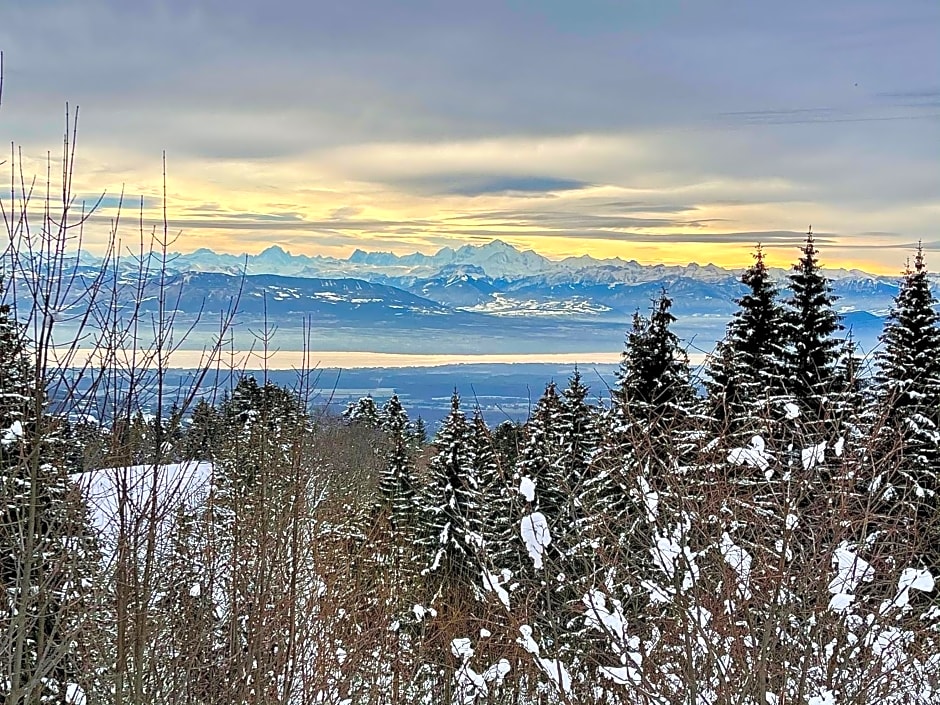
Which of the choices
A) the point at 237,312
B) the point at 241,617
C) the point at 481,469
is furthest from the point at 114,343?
the point at 481,469

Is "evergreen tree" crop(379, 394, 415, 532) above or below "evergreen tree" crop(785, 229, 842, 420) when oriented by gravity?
below

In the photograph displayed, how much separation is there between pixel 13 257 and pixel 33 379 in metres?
0.83

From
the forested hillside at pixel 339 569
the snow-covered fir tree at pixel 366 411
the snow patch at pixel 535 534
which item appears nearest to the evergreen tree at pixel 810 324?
the forested hillside at pixel 339 569

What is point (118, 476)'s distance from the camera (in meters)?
7.12

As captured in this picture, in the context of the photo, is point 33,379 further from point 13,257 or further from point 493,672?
point 493,672

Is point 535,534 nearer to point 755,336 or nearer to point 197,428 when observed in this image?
point 197,428

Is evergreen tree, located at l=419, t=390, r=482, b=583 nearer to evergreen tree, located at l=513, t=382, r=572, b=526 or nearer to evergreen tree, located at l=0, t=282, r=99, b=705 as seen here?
evergreen tree, located at l=513, t=382, r=572, b=526

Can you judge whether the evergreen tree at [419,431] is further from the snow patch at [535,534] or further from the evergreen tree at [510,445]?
the snow patch at [535,534]

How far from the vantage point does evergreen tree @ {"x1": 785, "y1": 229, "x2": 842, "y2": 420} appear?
746 inches

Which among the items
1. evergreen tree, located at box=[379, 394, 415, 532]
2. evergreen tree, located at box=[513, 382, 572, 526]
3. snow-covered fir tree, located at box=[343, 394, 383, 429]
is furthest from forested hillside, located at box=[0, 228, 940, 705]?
snow-covered fir tree, located at box=[343, 394, 383, 429]

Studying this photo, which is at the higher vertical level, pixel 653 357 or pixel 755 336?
pixel 755 336

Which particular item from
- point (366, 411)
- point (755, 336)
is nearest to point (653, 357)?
point (755, 336)

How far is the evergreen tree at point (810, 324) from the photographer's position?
1894cm

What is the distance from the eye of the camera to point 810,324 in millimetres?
19594
